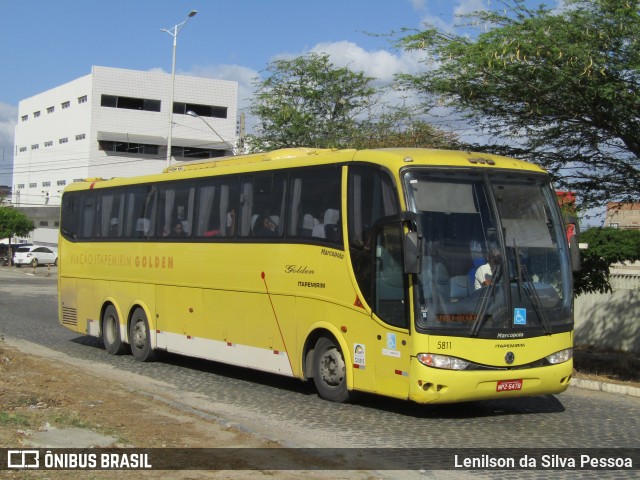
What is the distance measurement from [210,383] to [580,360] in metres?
9.45

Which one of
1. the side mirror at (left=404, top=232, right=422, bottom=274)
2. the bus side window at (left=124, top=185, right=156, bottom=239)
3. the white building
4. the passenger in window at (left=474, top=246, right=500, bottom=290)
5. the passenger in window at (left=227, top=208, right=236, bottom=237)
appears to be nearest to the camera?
the side mirror at (left=404, top=232, right=422, bottom=274)

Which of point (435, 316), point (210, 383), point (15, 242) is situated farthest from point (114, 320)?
point (15, 242)

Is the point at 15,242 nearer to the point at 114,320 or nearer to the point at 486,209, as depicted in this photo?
the point at 114,320

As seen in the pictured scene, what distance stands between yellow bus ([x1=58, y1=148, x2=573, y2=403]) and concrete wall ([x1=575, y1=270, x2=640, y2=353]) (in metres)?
11.9

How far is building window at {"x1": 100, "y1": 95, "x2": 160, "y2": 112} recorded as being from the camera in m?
72.6

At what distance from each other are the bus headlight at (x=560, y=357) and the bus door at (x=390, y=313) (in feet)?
6.17

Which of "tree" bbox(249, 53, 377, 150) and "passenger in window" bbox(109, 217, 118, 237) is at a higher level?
"tree" bbox(249, 53, 377, 150)

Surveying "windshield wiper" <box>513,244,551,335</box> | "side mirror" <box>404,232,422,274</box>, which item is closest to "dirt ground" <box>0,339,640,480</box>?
"side mirror" <box>404,232,422,274</box>

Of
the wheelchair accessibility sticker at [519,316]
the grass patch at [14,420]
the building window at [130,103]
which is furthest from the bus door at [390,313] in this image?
the building window at [130,103]

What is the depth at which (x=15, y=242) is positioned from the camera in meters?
79.4

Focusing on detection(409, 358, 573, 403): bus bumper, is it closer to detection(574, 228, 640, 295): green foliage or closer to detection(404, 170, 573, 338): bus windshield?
detection(404, 170, 573, 338): bus windshield

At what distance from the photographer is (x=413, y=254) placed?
9.89 meters

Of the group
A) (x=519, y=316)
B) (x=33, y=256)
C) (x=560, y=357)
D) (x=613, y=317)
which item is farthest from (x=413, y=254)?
(x=33, y=256)

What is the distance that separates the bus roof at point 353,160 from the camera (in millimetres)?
10789
